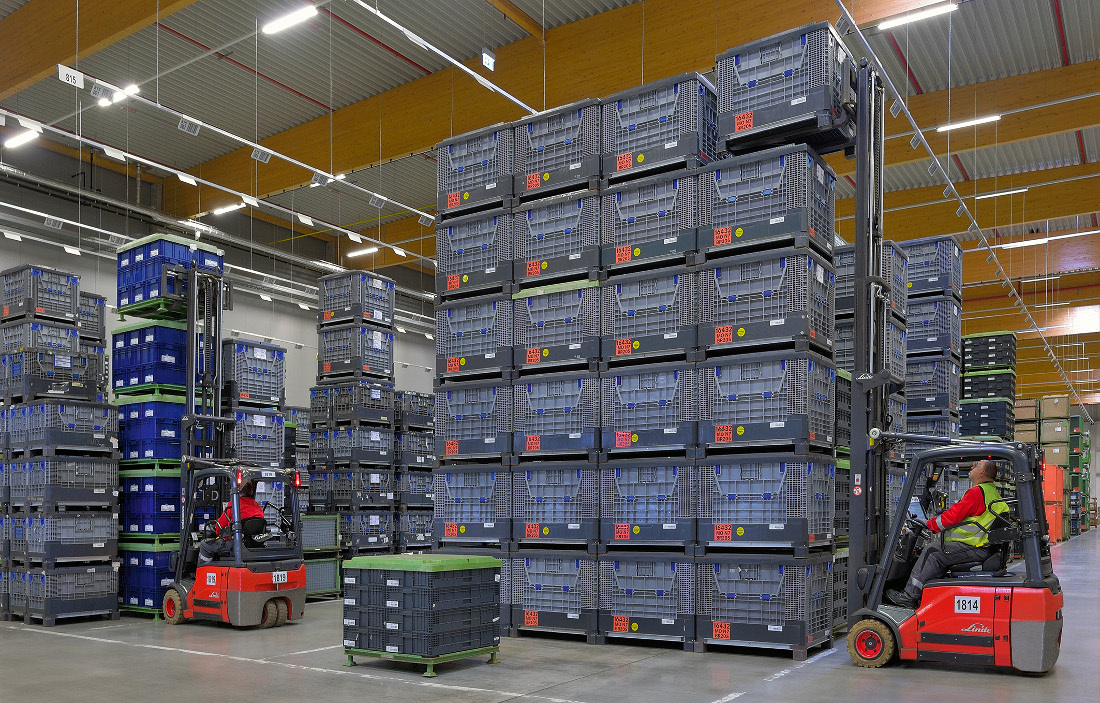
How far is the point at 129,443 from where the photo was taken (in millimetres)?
12211

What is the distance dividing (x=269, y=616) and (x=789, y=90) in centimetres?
800

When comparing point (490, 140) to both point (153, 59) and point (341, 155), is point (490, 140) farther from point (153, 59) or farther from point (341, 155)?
point (153, 59)

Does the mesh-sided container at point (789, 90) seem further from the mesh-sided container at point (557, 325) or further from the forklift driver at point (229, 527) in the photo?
the forklift driver at point (229, 527)

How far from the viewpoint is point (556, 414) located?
9.15 meters

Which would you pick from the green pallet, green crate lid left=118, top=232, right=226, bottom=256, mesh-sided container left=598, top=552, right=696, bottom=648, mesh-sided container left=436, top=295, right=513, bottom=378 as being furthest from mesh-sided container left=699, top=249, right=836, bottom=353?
green crate lid left=118, top=232, right=226, bottom=256

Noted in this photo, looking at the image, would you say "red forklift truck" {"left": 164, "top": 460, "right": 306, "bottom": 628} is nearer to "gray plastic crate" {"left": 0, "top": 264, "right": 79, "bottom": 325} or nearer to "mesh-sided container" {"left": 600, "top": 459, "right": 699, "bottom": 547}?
"gray plastic crate" {"left": 0, "top": 264, "right": 79, "bottom": 325}

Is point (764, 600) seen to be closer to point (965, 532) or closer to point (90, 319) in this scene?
point (965, 532)

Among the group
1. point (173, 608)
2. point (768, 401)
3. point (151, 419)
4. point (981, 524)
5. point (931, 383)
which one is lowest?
point (173, 608)

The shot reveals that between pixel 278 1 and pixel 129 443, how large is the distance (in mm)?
6704

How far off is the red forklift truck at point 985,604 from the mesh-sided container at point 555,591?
7.89 ft

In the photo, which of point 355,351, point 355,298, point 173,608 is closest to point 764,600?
point 173,608

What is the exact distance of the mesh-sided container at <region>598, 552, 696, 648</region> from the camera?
8219mm

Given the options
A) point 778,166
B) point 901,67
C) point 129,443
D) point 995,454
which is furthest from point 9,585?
point 901,67

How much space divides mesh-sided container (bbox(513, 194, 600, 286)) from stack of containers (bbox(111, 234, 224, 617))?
5244 millimetres
